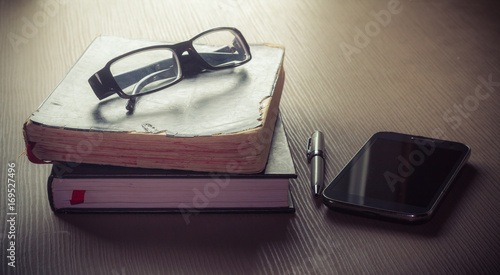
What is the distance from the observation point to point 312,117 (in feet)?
2.45

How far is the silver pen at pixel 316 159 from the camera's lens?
1.96 ft

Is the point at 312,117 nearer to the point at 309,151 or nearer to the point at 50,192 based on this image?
the point at 309,151

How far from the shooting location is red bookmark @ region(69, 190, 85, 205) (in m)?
0.56

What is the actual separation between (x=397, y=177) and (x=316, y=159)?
10cm

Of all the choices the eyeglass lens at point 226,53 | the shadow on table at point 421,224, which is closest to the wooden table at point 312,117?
the shadow on table at point 421,224

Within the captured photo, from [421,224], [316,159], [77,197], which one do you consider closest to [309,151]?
[316,159]

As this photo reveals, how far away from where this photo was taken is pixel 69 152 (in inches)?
21.5

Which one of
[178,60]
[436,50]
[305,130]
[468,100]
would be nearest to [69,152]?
[178,60]

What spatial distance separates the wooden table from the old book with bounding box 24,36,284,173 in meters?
0.07

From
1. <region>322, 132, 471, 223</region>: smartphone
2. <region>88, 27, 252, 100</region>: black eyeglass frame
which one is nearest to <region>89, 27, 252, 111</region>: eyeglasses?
<region>88, 27, 252, 100</region>: black eyeglass frame

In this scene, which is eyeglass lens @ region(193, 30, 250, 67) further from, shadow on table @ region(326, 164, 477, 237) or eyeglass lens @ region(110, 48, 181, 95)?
shadow on table @ region(326, 164, 477, 237)

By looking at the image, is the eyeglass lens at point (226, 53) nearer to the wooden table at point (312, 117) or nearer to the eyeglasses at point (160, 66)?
the eyeglasses at point (160, 66)

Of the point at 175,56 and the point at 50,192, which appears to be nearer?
the point at 50,192

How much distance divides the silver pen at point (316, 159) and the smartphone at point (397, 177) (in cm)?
2
